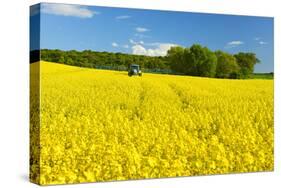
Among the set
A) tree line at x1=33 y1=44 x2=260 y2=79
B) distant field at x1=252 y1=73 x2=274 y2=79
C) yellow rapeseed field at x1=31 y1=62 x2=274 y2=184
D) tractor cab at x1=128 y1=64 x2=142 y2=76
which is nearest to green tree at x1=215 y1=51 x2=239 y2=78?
tree line at x1=33 y1=44 x2=260 y2=79

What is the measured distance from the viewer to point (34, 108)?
12.7 metres

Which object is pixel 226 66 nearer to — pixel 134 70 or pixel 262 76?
pixel 262 76


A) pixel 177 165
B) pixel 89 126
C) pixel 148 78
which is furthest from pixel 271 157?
pixel 89 126

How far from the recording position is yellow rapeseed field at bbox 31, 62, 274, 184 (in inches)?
496

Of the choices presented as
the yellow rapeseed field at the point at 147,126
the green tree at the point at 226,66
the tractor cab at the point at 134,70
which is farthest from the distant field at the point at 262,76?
the tractor cab at the point at 134,70

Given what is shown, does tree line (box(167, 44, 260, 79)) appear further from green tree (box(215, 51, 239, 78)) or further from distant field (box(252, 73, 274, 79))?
distant field (box(252, 73, 274, 79))

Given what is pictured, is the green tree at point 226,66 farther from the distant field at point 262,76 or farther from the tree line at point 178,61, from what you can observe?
the distant field at point 262,76

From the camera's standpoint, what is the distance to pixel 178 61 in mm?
14141

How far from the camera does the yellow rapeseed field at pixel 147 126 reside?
41.3ft

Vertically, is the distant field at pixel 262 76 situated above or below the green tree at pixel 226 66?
below

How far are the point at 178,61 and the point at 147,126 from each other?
1.52 m

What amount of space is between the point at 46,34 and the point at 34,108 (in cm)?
133

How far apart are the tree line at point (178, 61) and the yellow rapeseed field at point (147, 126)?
0.46ft

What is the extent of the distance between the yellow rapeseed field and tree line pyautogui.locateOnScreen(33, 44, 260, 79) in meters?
0.14
